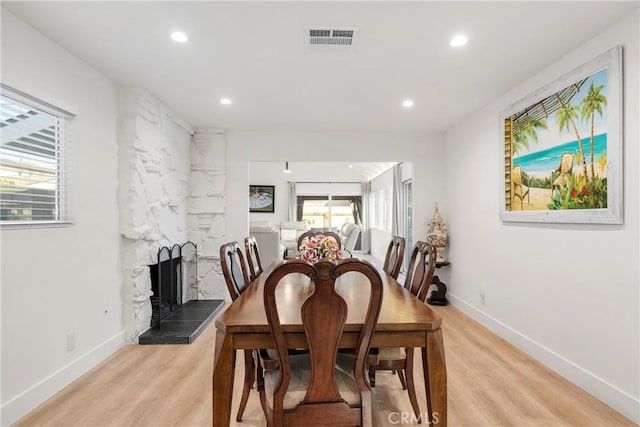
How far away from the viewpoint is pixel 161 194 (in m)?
3.65

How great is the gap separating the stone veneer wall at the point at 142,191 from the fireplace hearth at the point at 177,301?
115 mm

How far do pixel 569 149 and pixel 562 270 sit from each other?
0.91 meters

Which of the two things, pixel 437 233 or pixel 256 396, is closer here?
pixel 256 396

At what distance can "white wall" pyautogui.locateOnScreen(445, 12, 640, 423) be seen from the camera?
202 cm

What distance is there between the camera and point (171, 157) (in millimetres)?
3900

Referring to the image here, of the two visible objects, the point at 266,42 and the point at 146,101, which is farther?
the point at 146,101

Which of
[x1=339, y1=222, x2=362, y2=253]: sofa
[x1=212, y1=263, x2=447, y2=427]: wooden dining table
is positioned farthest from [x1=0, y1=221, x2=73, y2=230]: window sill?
[x1=339, y1=222, x2=362, y2=253]: sofa

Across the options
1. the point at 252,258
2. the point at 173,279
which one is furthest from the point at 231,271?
the point at 173,279

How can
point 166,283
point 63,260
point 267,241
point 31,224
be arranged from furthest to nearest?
point 267,241 < point 166,283 < point 63,260 < point 31,224

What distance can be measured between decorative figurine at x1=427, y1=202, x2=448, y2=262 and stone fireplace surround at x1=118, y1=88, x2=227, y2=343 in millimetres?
2819

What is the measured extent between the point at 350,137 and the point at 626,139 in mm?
3116

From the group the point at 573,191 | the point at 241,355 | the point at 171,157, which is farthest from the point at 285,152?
the point at 573,191

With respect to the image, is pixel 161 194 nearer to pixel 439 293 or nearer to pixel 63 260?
pixel 63 260

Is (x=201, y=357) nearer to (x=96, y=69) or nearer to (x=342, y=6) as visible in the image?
(x=96, y=69)
